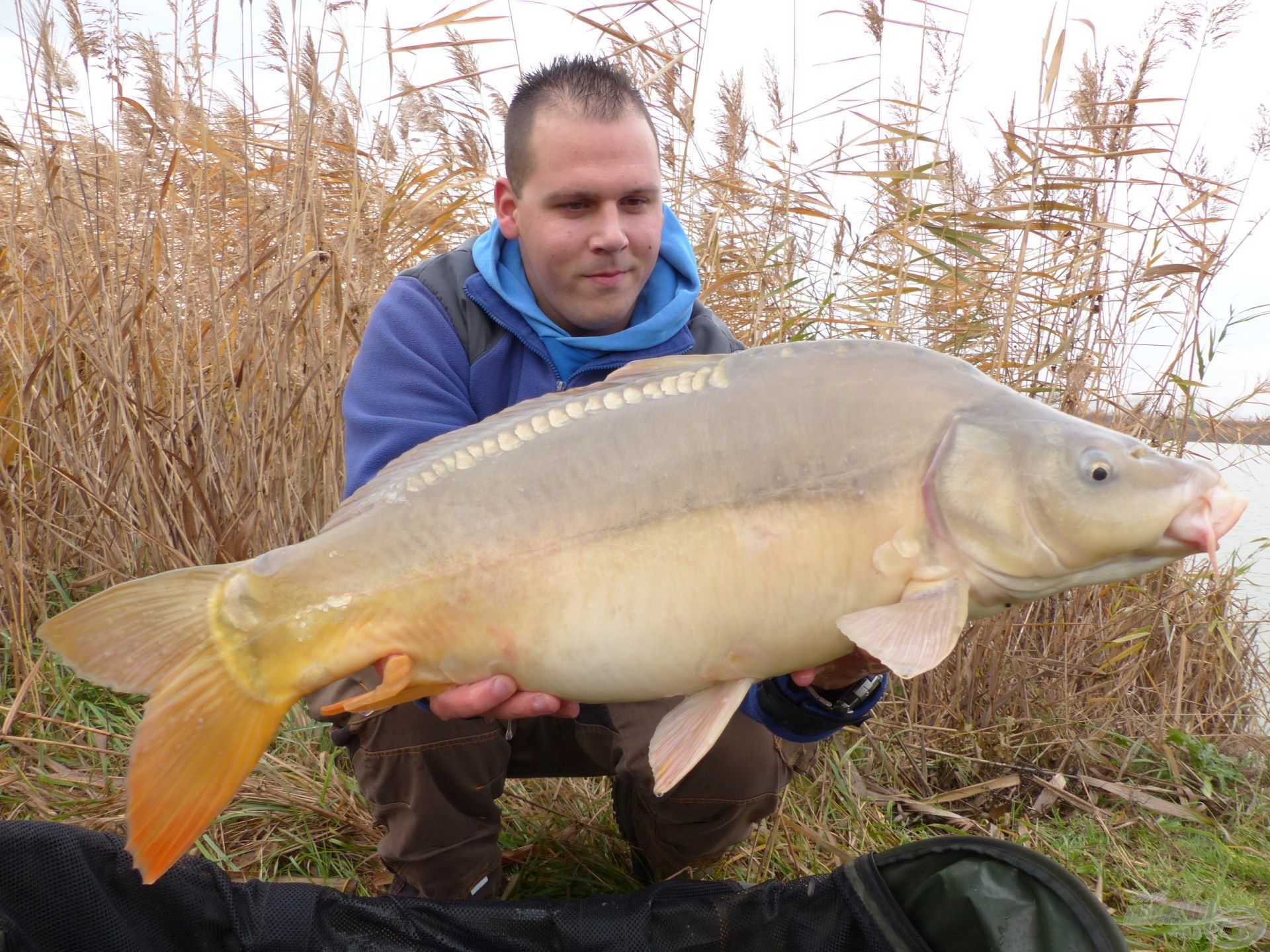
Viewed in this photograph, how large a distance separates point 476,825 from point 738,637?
2.56ft

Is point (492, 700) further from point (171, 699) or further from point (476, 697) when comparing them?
point (171, 699)

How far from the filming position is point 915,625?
1156mm

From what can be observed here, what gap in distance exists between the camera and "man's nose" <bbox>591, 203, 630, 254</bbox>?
6.06 ft

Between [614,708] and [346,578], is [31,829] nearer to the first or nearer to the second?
[346,578]

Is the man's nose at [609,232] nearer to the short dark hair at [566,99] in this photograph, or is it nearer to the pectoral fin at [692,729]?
the short dark hair at [566,99]

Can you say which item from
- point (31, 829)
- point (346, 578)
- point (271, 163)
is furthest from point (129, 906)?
point (271, 163)

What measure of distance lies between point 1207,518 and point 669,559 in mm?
599

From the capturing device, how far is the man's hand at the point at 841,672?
4.67ft

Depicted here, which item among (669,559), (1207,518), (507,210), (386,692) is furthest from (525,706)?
(507,210)

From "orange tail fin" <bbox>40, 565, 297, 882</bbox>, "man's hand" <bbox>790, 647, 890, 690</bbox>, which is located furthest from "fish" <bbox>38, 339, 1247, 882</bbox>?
"man's hand" <bbox>790, 647, 890, 690</bbox>

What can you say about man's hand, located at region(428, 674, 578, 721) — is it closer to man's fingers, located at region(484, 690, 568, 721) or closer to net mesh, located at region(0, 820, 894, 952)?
man's fingers, located at region(484, 690, 568, 721)

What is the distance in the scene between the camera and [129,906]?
1.51 metres

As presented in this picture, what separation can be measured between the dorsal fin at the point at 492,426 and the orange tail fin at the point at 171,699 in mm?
175

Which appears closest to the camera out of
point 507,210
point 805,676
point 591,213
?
point 805,676
